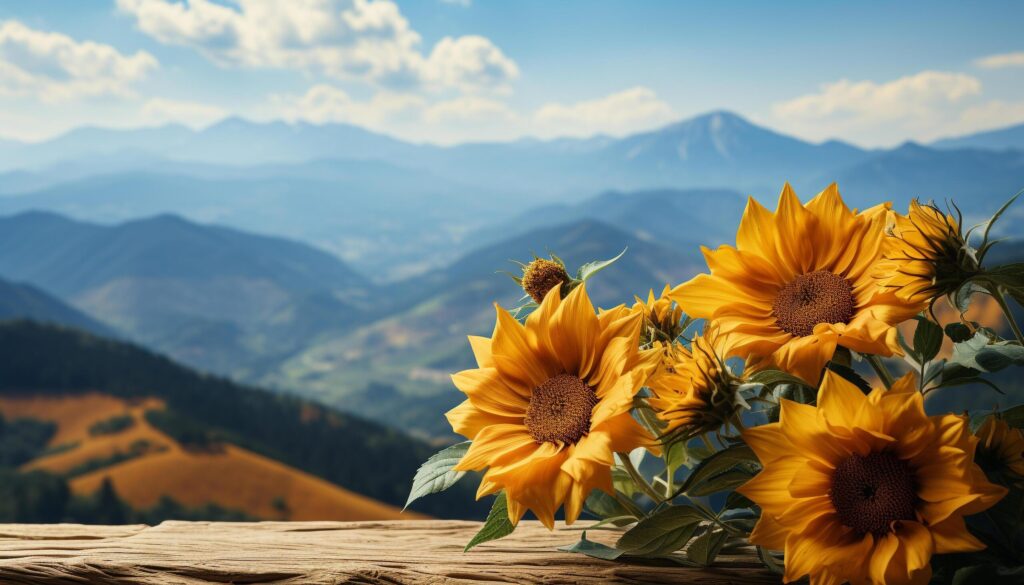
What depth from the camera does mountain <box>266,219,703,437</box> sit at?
112 meters

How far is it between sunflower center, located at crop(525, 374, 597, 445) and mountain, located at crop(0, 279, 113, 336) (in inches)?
4987

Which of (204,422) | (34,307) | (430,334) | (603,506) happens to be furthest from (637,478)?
(430,334)

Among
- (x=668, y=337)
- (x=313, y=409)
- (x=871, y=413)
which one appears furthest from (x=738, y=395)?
(x=313, y=409)

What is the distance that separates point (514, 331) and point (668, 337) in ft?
0.65

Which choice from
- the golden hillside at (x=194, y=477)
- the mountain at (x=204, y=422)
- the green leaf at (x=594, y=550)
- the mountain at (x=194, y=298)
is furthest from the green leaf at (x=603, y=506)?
the mountain at (x=194, y=298)

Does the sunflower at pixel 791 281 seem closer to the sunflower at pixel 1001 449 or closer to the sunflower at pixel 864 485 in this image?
the sunflower at pixel 864 485

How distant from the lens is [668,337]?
0.91 meters

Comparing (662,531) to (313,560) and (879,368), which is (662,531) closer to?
(879,368)

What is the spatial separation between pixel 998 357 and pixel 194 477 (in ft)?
177

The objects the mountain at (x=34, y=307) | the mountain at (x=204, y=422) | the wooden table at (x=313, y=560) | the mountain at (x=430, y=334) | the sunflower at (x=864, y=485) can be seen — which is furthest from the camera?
the mountain at (x=34, y=307)

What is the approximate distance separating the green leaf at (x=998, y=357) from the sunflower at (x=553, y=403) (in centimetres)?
30

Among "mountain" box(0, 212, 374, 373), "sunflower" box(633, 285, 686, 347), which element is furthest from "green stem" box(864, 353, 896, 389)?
"mountain" box(0, 212, 374, 373)

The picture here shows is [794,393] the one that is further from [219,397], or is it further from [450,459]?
[219,397]

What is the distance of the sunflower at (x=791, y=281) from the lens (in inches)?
28.4
